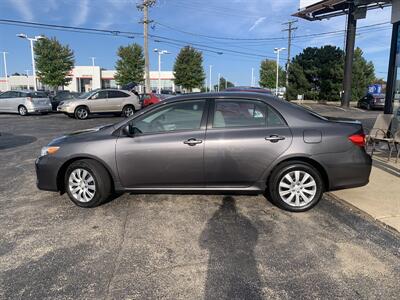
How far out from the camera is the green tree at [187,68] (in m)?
53.5

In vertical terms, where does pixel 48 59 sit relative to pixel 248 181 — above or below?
above

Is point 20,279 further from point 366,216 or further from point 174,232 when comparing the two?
point 366,216

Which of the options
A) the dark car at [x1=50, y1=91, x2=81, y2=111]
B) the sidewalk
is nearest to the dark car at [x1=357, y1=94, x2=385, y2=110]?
the dark car at [x1=50, y1=91, x2=81, y2=111]

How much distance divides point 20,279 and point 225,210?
2.63m

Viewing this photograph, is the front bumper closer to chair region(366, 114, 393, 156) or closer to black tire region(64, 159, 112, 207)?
black tire region(64, 159, 112, 207)

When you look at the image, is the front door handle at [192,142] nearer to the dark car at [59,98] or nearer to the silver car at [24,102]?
the silver car at [24,102]

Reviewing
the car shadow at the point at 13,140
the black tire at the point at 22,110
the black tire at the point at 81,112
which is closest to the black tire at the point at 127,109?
the black tire at the point at 81,112

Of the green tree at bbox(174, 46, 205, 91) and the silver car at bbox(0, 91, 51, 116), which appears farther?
the green tree at bbox(174, 46, 205, 91)

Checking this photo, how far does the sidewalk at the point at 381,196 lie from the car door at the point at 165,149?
2341 mm

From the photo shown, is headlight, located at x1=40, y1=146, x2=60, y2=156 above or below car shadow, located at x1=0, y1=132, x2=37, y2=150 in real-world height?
above

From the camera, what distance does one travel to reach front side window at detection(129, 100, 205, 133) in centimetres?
480

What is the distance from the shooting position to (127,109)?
67.2 feet

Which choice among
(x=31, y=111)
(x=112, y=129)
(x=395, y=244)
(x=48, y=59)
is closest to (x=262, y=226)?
(x=395, y=244)

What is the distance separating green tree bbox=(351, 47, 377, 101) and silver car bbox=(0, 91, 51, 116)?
32576mm
